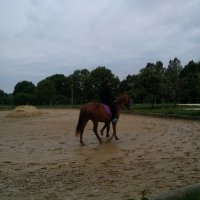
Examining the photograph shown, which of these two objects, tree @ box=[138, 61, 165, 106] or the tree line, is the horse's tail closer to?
the tree line

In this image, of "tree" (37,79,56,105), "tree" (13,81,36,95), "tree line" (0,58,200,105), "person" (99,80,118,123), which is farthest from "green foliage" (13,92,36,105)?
"person" (99,80,118,123)

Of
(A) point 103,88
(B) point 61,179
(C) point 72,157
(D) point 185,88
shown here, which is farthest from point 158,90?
(B) point 61,179

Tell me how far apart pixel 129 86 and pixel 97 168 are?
6000 cm

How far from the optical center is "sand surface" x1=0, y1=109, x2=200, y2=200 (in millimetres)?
7113

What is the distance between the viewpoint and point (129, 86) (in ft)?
227

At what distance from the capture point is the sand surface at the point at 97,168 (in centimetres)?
711

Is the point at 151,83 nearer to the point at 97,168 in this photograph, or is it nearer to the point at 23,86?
the point at 97,168

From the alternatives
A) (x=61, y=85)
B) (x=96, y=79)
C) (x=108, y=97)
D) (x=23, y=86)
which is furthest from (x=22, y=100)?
(x=108, y=97)

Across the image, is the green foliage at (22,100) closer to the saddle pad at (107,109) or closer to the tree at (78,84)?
the tree at (78,84)

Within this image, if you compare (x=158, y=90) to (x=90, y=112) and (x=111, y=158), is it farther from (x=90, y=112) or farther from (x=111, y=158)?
(x=111, y=158)

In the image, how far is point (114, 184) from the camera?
7.51 meters

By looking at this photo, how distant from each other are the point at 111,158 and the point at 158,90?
109ft

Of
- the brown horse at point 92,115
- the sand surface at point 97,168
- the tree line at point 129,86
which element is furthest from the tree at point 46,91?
the brown horse at point 92,115

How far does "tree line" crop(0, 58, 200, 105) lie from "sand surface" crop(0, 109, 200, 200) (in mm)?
27808
